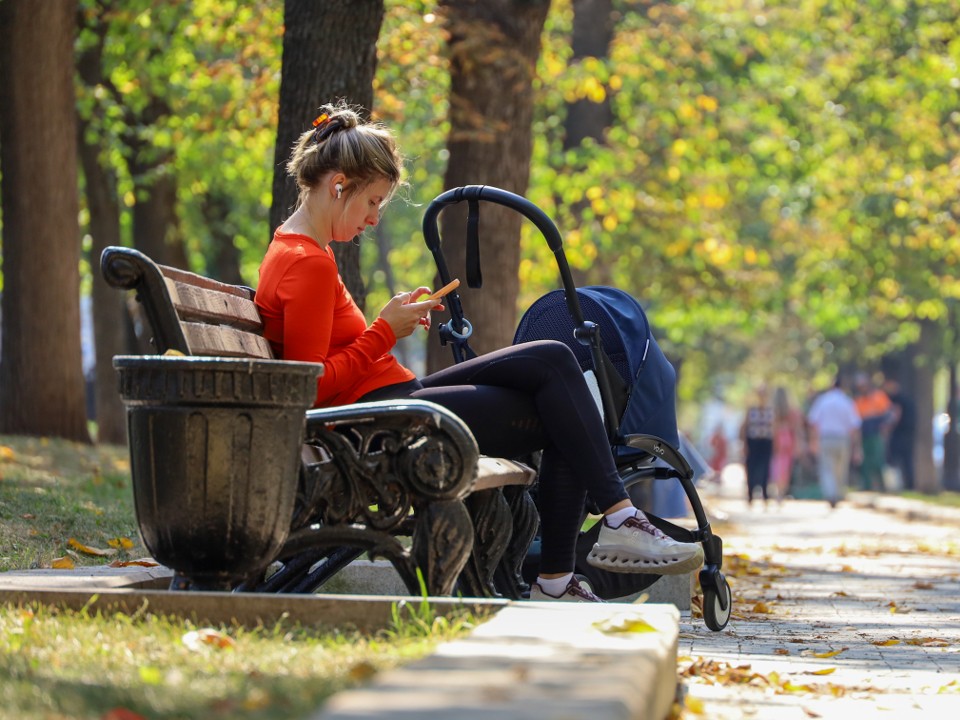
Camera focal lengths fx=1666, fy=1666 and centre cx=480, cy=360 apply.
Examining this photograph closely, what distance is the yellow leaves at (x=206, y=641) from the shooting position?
13.1 feet

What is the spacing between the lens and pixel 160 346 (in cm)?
469

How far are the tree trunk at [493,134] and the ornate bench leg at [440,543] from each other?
7106mm

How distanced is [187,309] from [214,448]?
1.89 feet

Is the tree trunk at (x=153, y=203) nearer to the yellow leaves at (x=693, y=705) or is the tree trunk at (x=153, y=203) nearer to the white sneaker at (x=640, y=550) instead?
the white sneaker at (x=640, y=550)

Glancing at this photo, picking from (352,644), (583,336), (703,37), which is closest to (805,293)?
(703,37)

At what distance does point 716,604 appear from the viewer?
6.51 metres

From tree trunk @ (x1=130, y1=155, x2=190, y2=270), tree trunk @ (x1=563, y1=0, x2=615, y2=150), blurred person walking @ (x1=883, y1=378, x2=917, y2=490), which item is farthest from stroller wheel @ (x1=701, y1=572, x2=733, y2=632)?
blurred person walking @ (x1=883, y1=378, x2=917, y2=490)

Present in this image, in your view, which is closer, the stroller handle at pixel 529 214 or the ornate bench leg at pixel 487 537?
the ornate bench leg at pixel 487 537

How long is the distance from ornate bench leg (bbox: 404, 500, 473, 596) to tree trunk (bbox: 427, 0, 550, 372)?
7.11 metres

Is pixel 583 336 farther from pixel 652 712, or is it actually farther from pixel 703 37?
pixel 703 37

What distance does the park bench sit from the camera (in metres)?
4.55

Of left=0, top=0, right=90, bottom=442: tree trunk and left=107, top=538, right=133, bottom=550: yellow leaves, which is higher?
left=0, top=0, right=90, bottom=442: tree trunk

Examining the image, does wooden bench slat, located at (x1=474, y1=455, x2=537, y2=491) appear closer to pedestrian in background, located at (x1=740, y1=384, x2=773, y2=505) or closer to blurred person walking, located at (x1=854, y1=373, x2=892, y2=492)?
pedestrian in background, located at (x1=740, y1=384, x2=773, y2=505)

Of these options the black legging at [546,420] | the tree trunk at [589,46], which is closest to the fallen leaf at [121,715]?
the black legging at [546,420]
